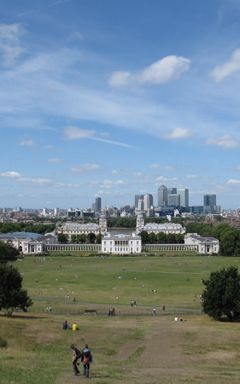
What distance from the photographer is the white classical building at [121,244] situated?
17662 cm

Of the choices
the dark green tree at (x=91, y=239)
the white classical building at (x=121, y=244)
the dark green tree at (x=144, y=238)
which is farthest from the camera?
the dark green tree at (x=91, y=239)

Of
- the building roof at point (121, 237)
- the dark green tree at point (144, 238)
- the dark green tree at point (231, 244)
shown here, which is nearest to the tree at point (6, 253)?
the building roof at point (121, 237)

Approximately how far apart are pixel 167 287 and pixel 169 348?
42.8 m

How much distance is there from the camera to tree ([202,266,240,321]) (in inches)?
1870

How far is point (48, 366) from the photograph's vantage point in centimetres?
2670

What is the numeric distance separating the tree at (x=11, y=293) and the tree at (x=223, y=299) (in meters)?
15.9

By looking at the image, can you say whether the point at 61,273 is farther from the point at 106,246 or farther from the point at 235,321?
the point at 106,246

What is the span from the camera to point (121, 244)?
177750 millimetres

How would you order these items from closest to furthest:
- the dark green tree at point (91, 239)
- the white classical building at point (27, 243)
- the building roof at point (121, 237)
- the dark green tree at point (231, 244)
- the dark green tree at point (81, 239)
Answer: the dark green tree at point (231, 244) < the white classical building at point (27, 243) < the building roof at point (121, 237) < the dark green tree at point (81, 239) < the dark green tree at point (91, 239)

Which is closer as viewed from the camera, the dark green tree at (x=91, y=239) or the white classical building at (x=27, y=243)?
the white classical building at (x=27, y=243)

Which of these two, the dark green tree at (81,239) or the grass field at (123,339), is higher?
the dark green tree at (81,239)

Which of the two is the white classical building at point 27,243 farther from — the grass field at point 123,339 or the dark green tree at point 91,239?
the grass field at point 123,339

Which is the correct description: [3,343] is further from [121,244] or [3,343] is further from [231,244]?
[121,244]

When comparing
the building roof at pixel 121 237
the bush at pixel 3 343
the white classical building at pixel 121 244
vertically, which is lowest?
the bush at pixel 3 343
